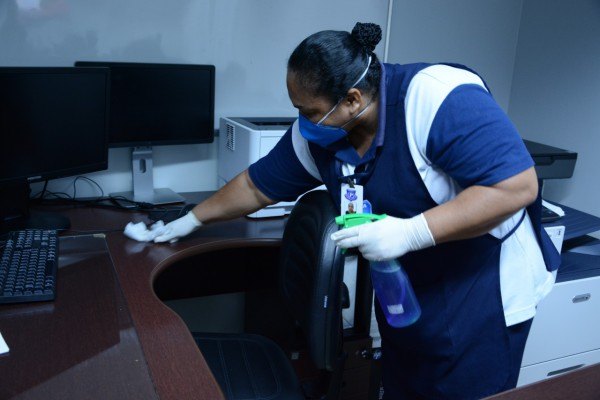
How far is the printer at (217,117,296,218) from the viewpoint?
1745mm

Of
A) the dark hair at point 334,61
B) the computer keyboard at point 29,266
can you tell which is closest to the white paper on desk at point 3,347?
the computer keyboard at point 29,266

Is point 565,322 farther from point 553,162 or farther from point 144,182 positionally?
point 144,182

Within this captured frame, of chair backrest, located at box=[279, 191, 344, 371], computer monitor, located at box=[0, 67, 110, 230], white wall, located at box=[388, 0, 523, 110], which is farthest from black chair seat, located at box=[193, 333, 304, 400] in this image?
white wall, located at box=[388, 0, 523, 110]

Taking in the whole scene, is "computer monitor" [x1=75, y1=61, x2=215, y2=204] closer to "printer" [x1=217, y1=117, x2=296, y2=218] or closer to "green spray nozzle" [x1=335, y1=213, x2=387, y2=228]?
"printer" [x1=217, y1=117, x2=296, y2=218]

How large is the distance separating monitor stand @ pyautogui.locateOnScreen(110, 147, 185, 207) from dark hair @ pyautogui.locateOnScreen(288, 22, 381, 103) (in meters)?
0.94

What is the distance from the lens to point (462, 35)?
2.41 m

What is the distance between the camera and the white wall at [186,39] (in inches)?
67.8

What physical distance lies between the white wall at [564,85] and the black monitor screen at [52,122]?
1853 millimetres

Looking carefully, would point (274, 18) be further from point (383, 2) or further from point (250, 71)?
point (383, 2)

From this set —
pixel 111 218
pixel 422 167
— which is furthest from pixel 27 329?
pixel 422 167

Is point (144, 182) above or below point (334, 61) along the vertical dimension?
below

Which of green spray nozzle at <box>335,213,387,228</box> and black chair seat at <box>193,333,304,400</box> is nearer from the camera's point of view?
green spray nozzle at <box>335,213,387,228</box>

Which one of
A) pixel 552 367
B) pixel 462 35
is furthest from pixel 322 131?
pixel 462 35

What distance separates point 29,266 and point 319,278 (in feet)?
2.22
